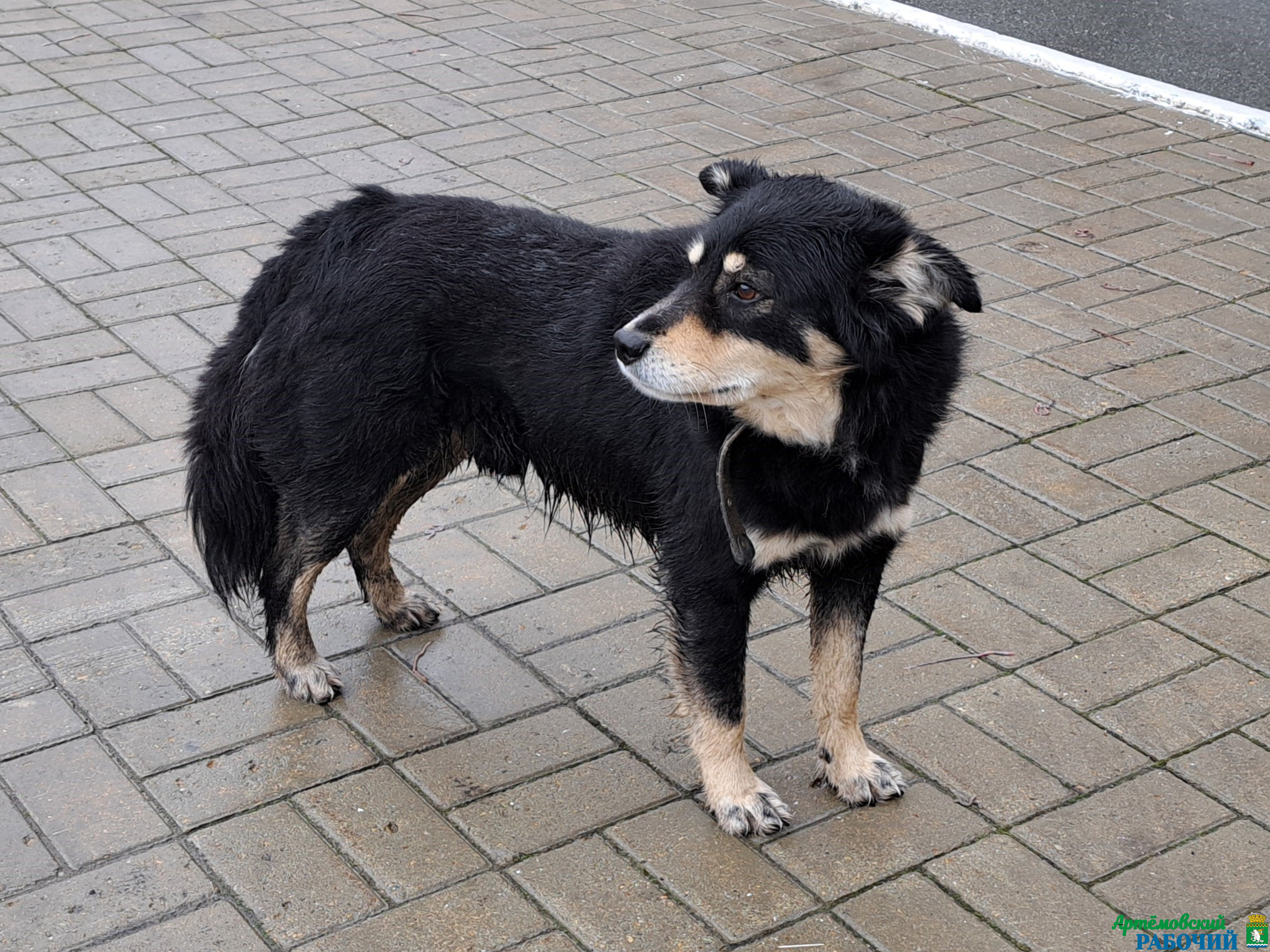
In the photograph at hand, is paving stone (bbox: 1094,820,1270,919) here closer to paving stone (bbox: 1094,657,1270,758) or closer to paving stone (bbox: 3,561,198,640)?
paving stone (bbox: 1094,657,1270,758)

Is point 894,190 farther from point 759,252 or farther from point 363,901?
point 363,901

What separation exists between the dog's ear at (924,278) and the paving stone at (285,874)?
172cm

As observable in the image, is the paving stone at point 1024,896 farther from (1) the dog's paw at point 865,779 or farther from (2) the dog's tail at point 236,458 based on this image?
(2) the dog's tail at point 236,458

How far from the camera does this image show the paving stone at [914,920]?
2.92 metres

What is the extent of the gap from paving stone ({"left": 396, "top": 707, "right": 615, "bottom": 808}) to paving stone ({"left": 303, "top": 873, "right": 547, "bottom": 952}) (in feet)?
1.08

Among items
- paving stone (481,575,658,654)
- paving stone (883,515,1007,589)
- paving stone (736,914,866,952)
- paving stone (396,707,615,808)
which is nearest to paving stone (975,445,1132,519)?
paving stone (883,515,1007,589)

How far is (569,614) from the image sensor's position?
4012 millimetres

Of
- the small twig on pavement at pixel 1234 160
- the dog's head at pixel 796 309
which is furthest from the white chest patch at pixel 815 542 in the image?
the small twig on pavement at pixel 1234 160

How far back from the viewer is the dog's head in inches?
110

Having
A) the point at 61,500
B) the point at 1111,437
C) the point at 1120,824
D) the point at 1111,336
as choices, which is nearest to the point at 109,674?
the point at 61,500

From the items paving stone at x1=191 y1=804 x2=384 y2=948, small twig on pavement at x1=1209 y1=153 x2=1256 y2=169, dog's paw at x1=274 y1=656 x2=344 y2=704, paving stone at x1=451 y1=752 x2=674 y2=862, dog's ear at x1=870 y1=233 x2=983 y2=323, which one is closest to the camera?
dog's ear at x1=870 y1=233 x2=983 y2=323

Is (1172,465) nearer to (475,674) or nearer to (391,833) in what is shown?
(475,674)

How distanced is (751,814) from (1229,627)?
5.28 feet

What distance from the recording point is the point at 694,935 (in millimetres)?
2953
